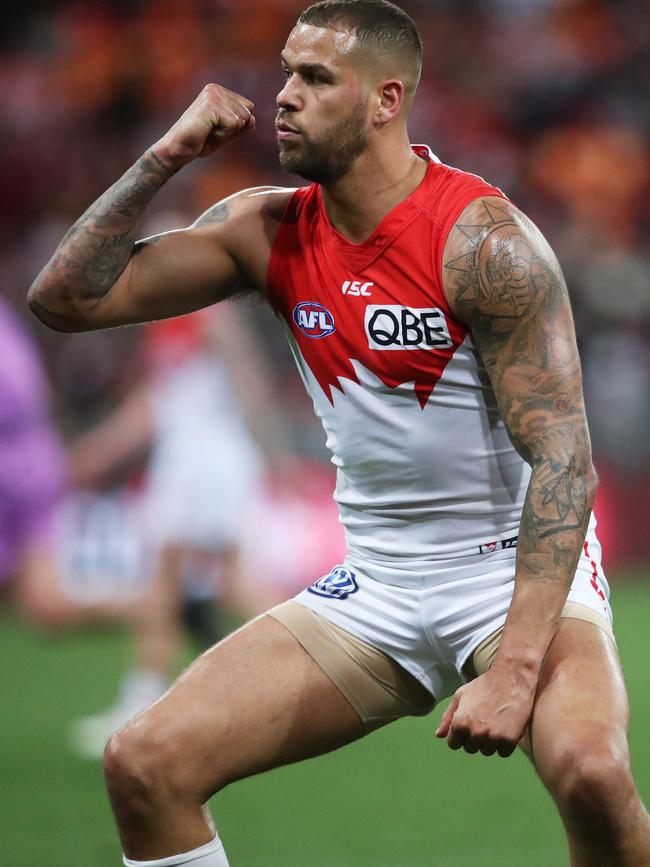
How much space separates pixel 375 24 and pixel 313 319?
771mm

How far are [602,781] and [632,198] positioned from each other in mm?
10648

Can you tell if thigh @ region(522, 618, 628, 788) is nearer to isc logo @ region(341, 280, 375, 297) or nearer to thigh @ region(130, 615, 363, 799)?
thigh @ region(130, 615, 363, 799)

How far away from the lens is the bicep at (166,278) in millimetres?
3859

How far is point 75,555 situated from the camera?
902 centimetres

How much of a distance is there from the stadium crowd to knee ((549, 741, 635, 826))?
7.39 metres

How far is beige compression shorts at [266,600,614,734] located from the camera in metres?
3.65

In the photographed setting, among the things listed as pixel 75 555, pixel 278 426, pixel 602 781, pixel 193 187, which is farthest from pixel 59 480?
pixel 602 781

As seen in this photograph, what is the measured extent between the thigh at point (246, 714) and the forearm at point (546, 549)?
1.83ft

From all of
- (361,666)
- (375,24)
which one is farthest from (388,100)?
(361,666)

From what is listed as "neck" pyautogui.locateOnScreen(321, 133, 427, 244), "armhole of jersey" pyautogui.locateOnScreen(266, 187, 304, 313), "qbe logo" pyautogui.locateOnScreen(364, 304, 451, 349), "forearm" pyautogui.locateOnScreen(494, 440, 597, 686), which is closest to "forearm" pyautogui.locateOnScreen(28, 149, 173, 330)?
"armhole of jersey" pyautogui.locateOnScreen(266, 187, 304, 313)

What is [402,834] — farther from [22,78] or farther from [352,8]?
[22,78]

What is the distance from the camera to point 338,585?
3.84 meters

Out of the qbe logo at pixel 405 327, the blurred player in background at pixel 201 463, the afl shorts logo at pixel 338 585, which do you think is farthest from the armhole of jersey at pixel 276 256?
the blurred player in background at pixel 201 463

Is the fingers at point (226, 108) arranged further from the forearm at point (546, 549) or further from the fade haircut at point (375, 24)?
the forearm at point (546, 549)
